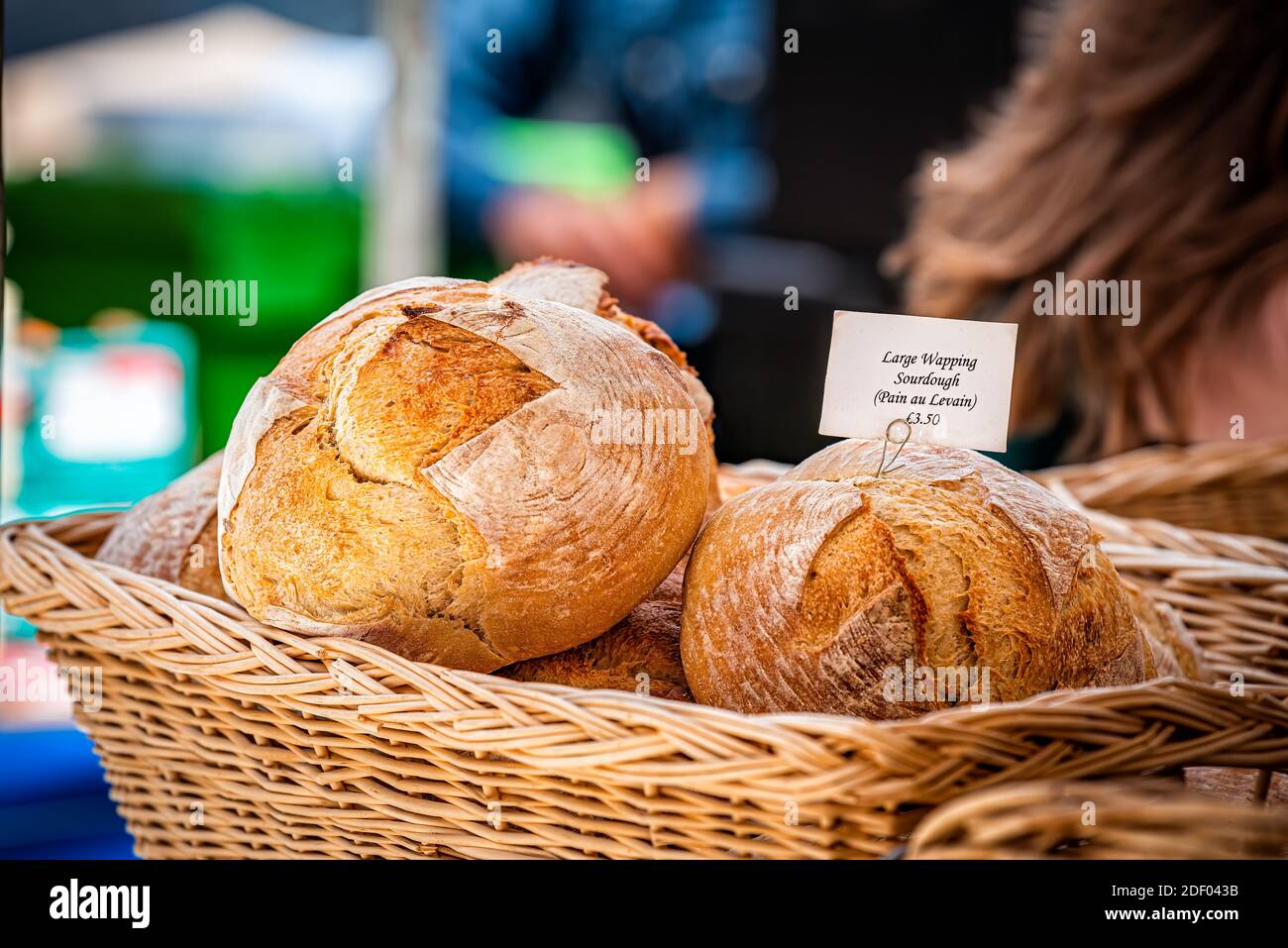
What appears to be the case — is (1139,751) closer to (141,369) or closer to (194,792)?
(194,792)

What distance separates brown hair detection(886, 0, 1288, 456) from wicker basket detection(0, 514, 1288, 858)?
96 centimetres

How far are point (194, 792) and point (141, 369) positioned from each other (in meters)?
1.74

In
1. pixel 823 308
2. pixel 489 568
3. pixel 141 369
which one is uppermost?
pixel 823 308

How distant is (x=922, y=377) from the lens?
3.47 ft

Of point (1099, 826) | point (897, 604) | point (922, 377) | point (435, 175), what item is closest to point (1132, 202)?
point (922, 377)

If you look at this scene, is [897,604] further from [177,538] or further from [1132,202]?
[1132,202]

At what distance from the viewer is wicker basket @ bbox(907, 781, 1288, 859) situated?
62cm

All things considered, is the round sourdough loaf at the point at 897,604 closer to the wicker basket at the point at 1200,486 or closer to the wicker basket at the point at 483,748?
the wicker basket at the point at 483,748

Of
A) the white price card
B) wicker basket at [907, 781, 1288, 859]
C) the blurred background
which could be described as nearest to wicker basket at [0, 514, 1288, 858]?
wicker basket at [907, 781, 1288, 859]

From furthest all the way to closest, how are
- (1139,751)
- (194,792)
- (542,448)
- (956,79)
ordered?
(956,79)
(194,792)
(542,448)
(1139,751)

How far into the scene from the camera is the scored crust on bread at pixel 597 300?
124 centimetres

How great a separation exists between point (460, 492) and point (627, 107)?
2.67 m
